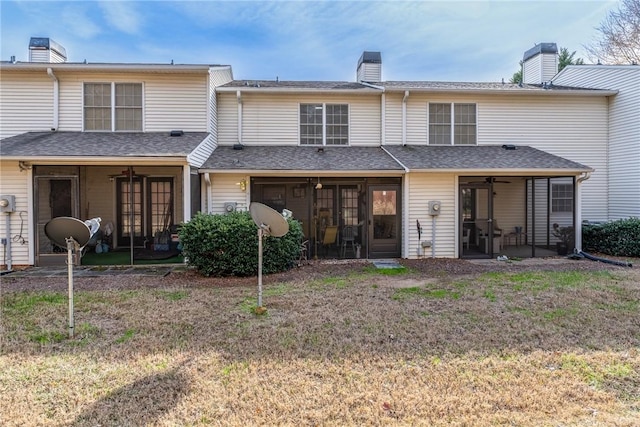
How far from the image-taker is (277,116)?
11.9 m

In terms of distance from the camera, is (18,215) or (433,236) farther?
(433,236)

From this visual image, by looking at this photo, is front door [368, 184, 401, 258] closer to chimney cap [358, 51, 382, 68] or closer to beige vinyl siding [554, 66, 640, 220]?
chimney cap [358, 51, 382, 68]

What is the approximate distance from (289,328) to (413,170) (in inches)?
259

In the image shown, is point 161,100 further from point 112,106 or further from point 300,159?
point 300,159

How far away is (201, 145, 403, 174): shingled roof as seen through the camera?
10055 millimetres


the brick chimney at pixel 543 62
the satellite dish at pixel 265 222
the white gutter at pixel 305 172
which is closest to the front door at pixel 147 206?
the white gutter at pixel 305 172

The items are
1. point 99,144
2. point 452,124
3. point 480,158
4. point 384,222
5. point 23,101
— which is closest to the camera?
point 99,144

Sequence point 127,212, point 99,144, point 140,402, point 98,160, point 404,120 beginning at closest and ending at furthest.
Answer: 1. point 140,402
2. point 98,160
3. point 99,144
4. point 404,120
5. point 127,212

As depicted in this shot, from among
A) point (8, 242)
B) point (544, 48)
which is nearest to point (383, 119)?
point (544, 48)

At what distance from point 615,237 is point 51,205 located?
53.3ft

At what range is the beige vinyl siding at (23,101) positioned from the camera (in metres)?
10.4

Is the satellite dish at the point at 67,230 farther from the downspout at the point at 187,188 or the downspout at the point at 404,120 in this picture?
the downspout at the point at 404,120

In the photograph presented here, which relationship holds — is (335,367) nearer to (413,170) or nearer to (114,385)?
(114,385)

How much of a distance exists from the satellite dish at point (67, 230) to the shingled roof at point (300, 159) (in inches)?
212
